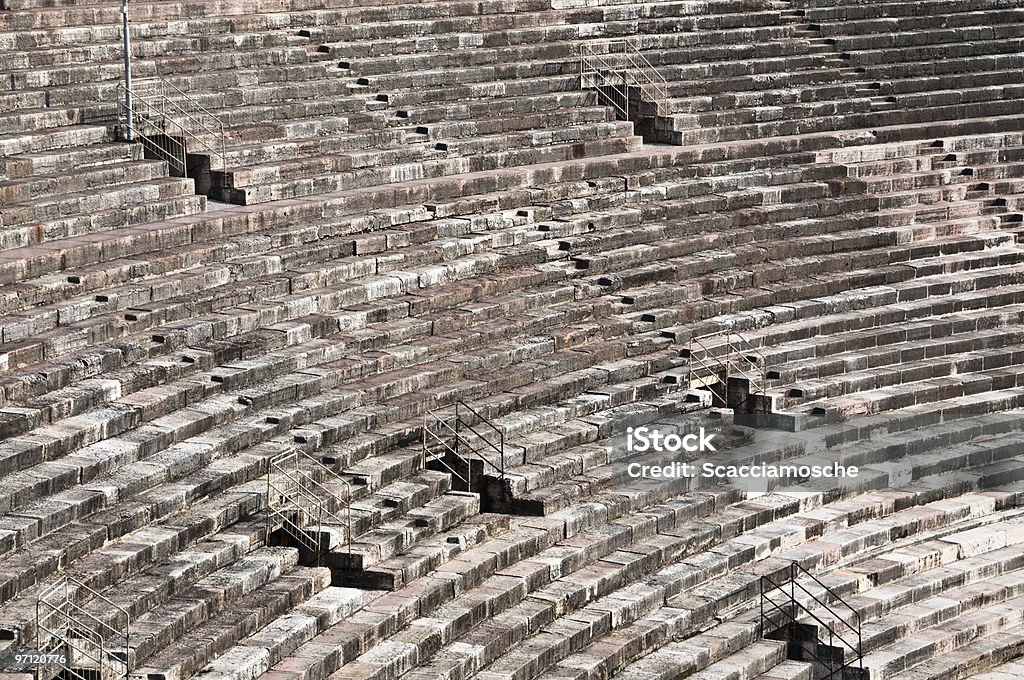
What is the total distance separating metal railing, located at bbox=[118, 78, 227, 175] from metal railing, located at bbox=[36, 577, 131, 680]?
792 centimetres

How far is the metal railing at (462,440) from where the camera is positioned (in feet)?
59.7

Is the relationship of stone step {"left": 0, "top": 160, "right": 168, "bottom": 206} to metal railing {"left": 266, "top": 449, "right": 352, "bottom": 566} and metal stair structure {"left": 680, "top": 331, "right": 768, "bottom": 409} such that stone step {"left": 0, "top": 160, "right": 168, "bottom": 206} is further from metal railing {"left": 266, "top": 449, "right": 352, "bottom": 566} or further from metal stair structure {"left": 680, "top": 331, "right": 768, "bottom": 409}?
metal stair structure {"left": 680, "top": 331, "right": 768, "bottom": 409}

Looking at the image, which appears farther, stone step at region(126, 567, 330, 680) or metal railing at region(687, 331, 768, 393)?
metal railing at region(687, 331, 768, 393)

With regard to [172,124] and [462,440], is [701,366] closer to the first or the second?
[462,440]

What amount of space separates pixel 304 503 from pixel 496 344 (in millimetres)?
4243

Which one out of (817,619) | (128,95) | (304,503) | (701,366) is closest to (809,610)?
(817,619)

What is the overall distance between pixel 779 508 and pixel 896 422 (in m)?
2.52

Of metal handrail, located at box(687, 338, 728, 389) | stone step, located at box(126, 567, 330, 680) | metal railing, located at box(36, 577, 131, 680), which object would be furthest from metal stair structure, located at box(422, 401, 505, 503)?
metal railing, located at box(36, 577, 131, 680)

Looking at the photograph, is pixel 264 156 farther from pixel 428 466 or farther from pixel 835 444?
pixel 835 444

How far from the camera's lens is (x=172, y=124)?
70.4ft

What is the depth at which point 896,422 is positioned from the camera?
2136cm

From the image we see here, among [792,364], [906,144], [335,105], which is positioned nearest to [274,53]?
[335,105]

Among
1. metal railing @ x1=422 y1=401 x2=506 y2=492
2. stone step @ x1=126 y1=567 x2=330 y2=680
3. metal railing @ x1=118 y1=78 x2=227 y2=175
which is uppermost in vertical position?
metal railing @ x1=118 y1=78 x2=227 y2=175

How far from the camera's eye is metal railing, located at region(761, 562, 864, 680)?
58.9 ft
